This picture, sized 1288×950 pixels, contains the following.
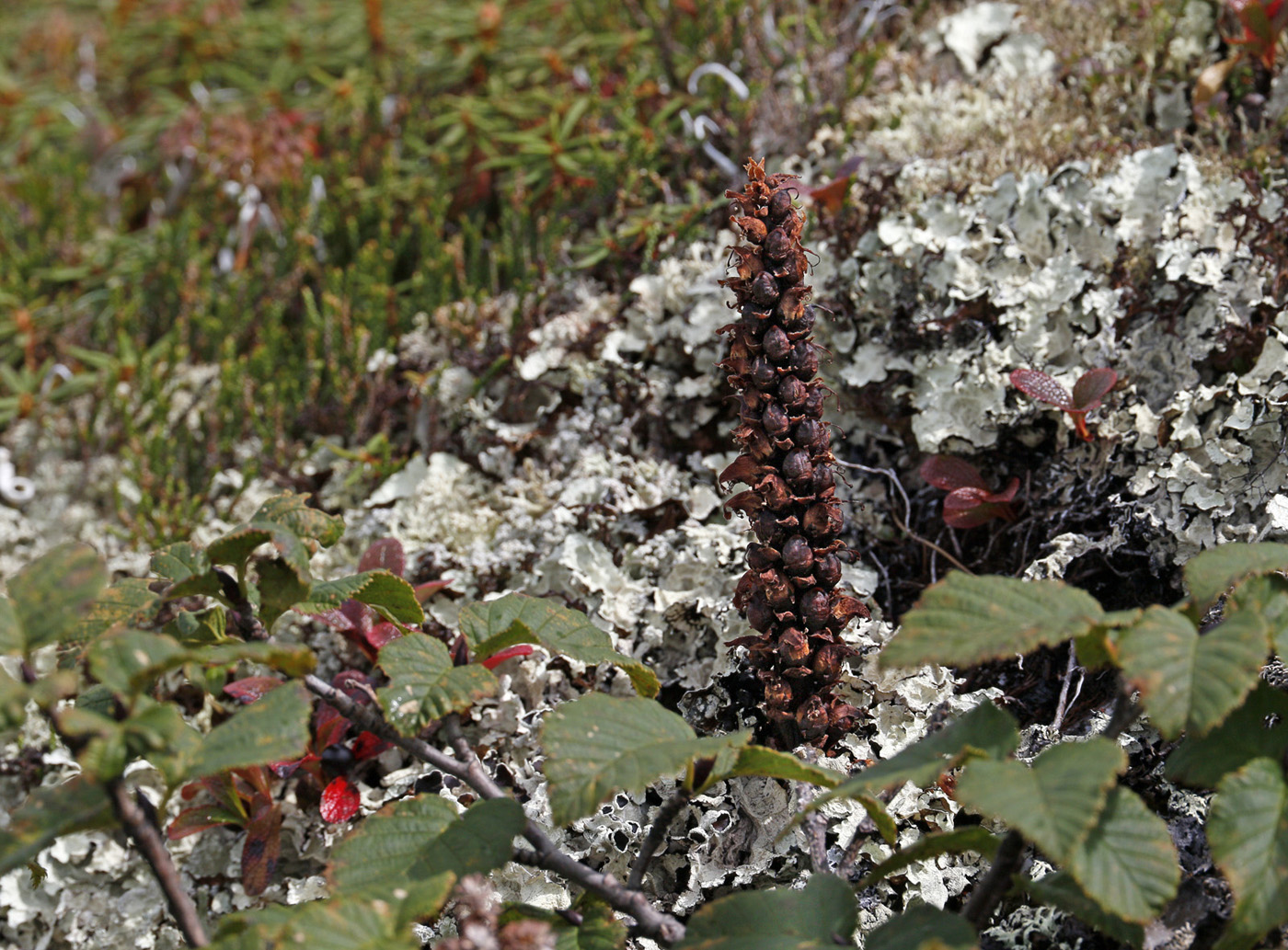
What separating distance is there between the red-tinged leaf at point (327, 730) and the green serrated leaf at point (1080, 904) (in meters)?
1.18

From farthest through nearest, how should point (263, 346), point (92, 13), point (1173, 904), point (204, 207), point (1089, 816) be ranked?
point (92, 13) < point (204, 207) < point (263, 346) < point (1173, 904) < point (1089, 816)

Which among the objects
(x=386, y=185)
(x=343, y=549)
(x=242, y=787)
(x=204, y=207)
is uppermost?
(x=386, y=185)

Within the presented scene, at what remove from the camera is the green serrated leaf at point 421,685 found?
4.08 ft

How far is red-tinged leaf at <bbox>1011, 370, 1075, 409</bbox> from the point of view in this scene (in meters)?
1.77

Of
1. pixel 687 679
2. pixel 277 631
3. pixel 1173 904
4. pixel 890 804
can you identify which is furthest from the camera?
pixel 277 631

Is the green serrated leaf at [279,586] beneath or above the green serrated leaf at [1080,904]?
above

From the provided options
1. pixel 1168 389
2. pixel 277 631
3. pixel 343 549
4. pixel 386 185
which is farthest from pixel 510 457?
pixel 1168 389

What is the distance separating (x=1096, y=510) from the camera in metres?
1.83

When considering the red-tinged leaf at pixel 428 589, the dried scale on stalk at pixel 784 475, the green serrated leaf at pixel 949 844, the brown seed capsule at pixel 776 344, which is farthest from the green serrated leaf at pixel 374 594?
the green serrated leaf at pixel 949 844

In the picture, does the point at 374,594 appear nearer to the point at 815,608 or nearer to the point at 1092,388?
the point at 815,608

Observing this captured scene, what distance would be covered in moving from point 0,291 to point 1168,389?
3.24 metres

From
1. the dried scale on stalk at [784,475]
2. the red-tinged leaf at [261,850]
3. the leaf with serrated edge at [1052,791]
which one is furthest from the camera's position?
the red-tinged leaf at [261,850]

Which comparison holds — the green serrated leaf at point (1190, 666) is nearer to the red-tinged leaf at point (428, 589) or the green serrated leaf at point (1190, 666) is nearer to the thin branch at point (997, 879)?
the thin branch at point (997, 879)

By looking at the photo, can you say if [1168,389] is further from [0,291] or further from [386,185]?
[0,291]
